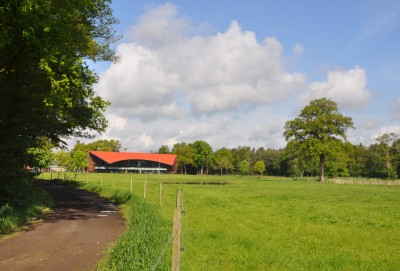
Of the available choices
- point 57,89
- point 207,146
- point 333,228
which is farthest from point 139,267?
point 207,146

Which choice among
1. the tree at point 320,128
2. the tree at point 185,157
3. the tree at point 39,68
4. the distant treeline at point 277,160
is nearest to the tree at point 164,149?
the distant treeline at point 277,160

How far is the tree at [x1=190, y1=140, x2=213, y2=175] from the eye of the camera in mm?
155500

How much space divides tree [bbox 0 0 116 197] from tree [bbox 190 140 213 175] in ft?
438

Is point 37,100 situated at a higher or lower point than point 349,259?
higher

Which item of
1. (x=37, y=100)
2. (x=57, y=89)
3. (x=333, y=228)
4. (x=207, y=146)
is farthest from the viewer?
(x=207, y=146)

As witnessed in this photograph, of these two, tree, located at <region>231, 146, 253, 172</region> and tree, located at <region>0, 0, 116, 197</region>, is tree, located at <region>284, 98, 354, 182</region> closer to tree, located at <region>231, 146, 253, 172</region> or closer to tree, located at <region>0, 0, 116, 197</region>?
tree, located at <region>0, 0, 116, 197</region>

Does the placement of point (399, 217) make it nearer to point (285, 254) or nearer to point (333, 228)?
point (333, 228)

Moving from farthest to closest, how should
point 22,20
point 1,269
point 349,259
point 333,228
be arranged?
point 333,228 < point 22,20 < point 349,259 < point 1,269

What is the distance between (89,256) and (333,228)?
11.2 meters

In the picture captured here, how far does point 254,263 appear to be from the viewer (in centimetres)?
1005

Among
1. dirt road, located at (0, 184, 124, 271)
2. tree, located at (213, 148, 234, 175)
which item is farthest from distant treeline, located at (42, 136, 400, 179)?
dirt road, located at (0, 184, 124, 271)

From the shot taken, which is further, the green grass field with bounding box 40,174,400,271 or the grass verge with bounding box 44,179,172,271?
the green grass field with bounding box 40,174,400,271

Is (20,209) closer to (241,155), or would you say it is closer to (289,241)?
(289,241)

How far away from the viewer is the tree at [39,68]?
12828 millimetres
